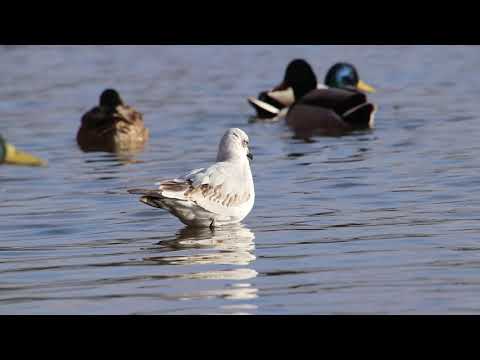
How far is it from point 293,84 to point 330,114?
3802mm

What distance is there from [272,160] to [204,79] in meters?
16.5

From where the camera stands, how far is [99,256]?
11945 mm

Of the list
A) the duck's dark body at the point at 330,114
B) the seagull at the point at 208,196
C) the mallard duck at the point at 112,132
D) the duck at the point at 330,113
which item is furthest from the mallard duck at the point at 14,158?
the duck's dark body at the point at 330,114

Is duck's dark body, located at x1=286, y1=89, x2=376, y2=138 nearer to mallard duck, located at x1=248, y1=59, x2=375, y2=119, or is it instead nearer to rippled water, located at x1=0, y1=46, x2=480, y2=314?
rippled water, located at x1=0, y1=46, x2=480, y2=314

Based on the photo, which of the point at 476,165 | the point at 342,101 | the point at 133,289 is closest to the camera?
the point at 133,289

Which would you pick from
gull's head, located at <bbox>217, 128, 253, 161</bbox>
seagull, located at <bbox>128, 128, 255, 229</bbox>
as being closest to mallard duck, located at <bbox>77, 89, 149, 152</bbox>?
gull's head, located at <bbox>217, 128, 253, 161</bbox>

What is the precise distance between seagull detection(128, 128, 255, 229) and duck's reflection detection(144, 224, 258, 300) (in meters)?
0.18

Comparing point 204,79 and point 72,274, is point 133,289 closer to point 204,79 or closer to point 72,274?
point 72,274

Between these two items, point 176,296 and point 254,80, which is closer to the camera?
point 176,296

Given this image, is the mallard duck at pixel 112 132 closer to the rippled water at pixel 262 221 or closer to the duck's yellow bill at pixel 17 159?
the rippled water at pixel 262 221

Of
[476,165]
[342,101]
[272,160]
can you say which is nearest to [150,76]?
[342,101]

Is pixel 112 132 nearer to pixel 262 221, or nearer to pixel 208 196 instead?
pixel 262 221

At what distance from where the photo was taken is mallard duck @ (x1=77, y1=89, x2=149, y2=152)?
73.3ft

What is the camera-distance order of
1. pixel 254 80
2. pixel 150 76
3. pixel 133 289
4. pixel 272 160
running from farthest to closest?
pixel 150 76 < pixel 254 80 < pixel 272 160 < pixel 133 289
